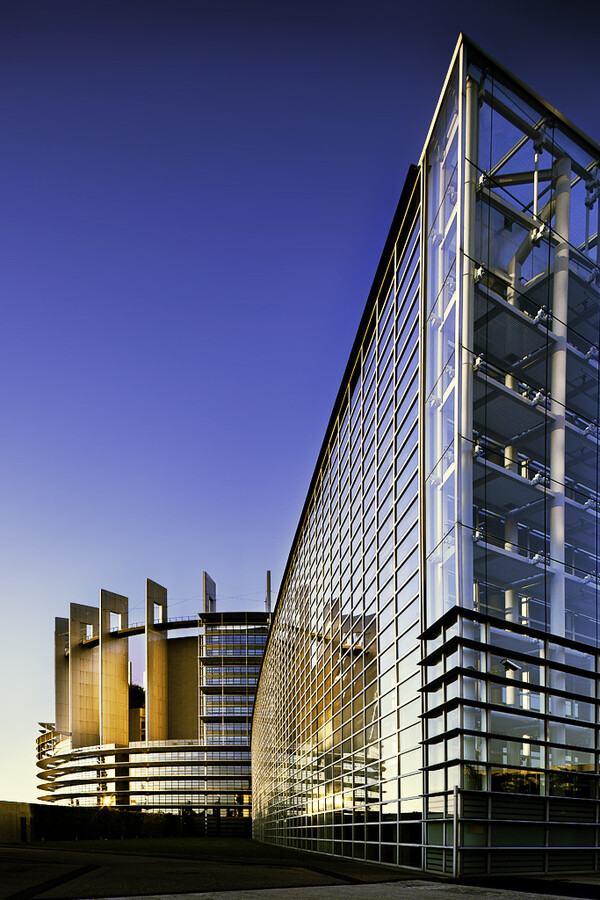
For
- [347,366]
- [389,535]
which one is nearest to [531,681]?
[389,535]

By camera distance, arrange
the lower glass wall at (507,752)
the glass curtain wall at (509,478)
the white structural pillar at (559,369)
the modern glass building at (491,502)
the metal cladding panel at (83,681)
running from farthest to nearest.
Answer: the metal cladding panel at (83,681) < the white structural pillar at (559,369) < the modern glass building at (491,502) < the glass curtain wall at (509,478) < the lower glass wall at (507,752)

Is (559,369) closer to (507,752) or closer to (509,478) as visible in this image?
(509,478)

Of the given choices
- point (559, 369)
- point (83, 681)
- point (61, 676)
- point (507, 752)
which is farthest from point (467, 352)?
point (61, 676)

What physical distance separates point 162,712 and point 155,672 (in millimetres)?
6295

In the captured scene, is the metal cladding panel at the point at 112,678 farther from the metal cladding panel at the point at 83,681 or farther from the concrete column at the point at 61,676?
the concrete column at the point at 61,676

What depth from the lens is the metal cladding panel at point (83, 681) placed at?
4171 inches

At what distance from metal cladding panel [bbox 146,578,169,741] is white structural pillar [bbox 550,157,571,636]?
301 ft

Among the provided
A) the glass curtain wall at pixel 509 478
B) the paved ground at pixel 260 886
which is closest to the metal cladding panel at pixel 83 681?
the paved ground at pixel 260 886

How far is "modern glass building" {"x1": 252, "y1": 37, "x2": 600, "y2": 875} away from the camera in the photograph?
15391 mm

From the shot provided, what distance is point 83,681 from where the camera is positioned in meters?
109

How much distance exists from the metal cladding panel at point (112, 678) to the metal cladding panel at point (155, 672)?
217 inches

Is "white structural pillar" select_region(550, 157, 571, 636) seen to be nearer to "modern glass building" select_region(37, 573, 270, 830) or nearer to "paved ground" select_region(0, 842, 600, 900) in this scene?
"paved ground" select_region(0, 842, 600, 900)

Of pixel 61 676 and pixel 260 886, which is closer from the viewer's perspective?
pixel 260 886

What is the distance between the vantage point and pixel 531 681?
16.3 meters
